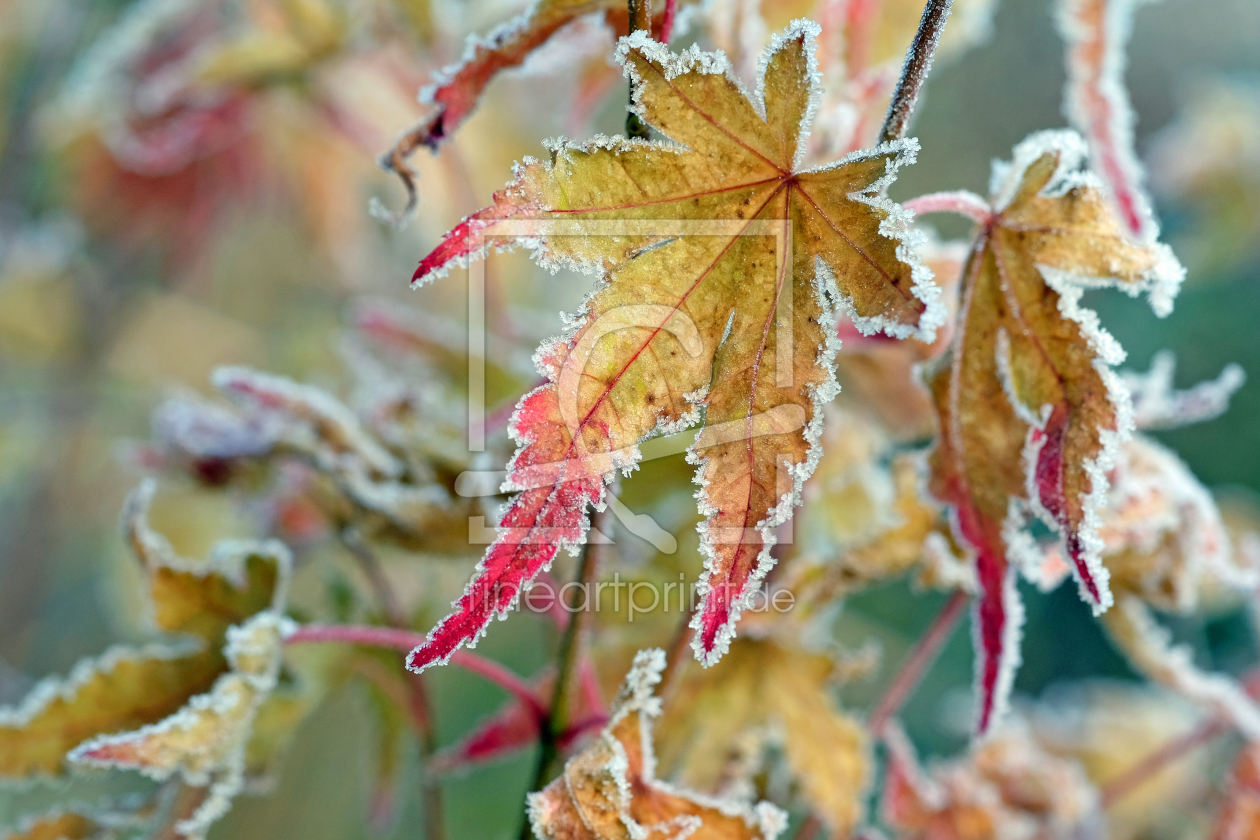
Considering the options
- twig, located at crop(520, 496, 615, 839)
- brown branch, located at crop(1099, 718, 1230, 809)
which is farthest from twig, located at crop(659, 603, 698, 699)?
brown branch, located at crop(1099, 718, 1230, 809)

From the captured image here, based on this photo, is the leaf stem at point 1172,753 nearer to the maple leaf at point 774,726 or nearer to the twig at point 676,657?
the maple leaf at point 774,726

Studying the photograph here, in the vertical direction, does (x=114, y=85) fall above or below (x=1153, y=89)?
below

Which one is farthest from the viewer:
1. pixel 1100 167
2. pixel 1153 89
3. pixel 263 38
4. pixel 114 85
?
pixel 1153 89

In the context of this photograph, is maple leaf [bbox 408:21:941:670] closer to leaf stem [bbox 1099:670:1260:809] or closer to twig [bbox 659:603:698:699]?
twig [bbox 659:603:698:699]

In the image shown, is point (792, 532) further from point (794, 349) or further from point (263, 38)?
point (263, 38)

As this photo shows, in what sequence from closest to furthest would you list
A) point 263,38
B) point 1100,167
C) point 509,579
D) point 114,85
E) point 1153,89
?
point 509,579
point 1100,167
point 263,38
point 114,85
point 1153,89

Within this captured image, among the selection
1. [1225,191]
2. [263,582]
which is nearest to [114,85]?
[263,582]

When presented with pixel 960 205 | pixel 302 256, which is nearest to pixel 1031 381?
pixel 960 205
